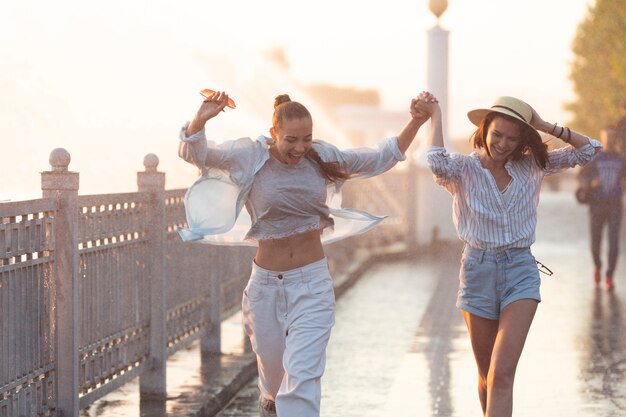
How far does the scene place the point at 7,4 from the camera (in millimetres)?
17562

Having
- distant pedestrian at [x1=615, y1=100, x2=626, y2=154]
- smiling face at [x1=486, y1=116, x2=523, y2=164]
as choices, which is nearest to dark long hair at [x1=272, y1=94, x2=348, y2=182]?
smiling face at [x1=486, y1=116, x2=523, y2=164]

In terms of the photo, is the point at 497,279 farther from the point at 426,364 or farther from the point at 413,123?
the point at 426,364

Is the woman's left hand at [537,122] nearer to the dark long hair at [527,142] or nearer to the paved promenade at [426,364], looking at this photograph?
the dark long hair at [527,142]

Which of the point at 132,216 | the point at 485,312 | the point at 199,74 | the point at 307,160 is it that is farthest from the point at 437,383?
the point at 199,74

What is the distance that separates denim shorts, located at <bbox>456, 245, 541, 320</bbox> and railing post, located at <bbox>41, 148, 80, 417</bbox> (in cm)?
188

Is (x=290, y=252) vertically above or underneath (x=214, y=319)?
above

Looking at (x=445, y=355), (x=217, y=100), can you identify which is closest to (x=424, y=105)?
(x=217, y=100)

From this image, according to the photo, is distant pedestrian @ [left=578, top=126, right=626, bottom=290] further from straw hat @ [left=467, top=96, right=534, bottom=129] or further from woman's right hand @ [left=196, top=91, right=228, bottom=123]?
woman's right hand @ [left=196, top=91, right=228, bottom=123]

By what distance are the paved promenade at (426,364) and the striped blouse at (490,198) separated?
2193mm

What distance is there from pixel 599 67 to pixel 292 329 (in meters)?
66.1

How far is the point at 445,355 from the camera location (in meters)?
11.4

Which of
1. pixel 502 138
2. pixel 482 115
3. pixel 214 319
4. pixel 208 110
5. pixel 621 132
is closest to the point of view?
pixel 208 110

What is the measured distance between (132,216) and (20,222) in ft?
6.69

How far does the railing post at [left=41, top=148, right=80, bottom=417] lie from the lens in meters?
7.17
